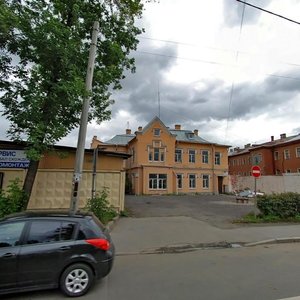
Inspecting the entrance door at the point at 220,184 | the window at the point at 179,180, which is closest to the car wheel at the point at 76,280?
the window at the point at 179,180

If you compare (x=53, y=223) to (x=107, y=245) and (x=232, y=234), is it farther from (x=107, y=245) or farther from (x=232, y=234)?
(x=232, y=234)

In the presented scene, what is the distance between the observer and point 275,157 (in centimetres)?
4772

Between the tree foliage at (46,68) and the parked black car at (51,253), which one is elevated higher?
the tree foliage at (46,68)

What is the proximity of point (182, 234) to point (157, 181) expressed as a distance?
88.3 feet

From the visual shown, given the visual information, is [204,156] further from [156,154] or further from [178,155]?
[156,154]

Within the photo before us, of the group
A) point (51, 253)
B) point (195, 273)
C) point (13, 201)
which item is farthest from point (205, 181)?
point (51, 253)

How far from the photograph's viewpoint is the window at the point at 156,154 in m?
38.1

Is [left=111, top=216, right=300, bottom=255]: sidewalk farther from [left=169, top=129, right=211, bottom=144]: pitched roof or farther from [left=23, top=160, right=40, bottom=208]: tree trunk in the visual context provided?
[left=169, top=129, right=211, bottom=144]: pitched roof

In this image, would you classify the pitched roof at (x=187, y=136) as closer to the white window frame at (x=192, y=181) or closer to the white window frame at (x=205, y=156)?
the white window frame at (x=205, y=156)

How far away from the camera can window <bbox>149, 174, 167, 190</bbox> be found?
37.1 metres

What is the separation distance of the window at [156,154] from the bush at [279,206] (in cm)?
2399

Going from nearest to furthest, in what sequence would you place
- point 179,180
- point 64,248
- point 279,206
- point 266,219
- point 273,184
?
point 64,248 < point 266,219 < point 279,206 < point 273,184 < point 179,180

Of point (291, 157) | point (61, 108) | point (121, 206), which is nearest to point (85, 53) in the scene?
point (61, 108)

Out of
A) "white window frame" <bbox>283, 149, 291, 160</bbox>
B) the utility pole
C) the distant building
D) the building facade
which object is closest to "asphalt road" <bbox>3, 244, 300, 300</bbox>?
the utility pole
